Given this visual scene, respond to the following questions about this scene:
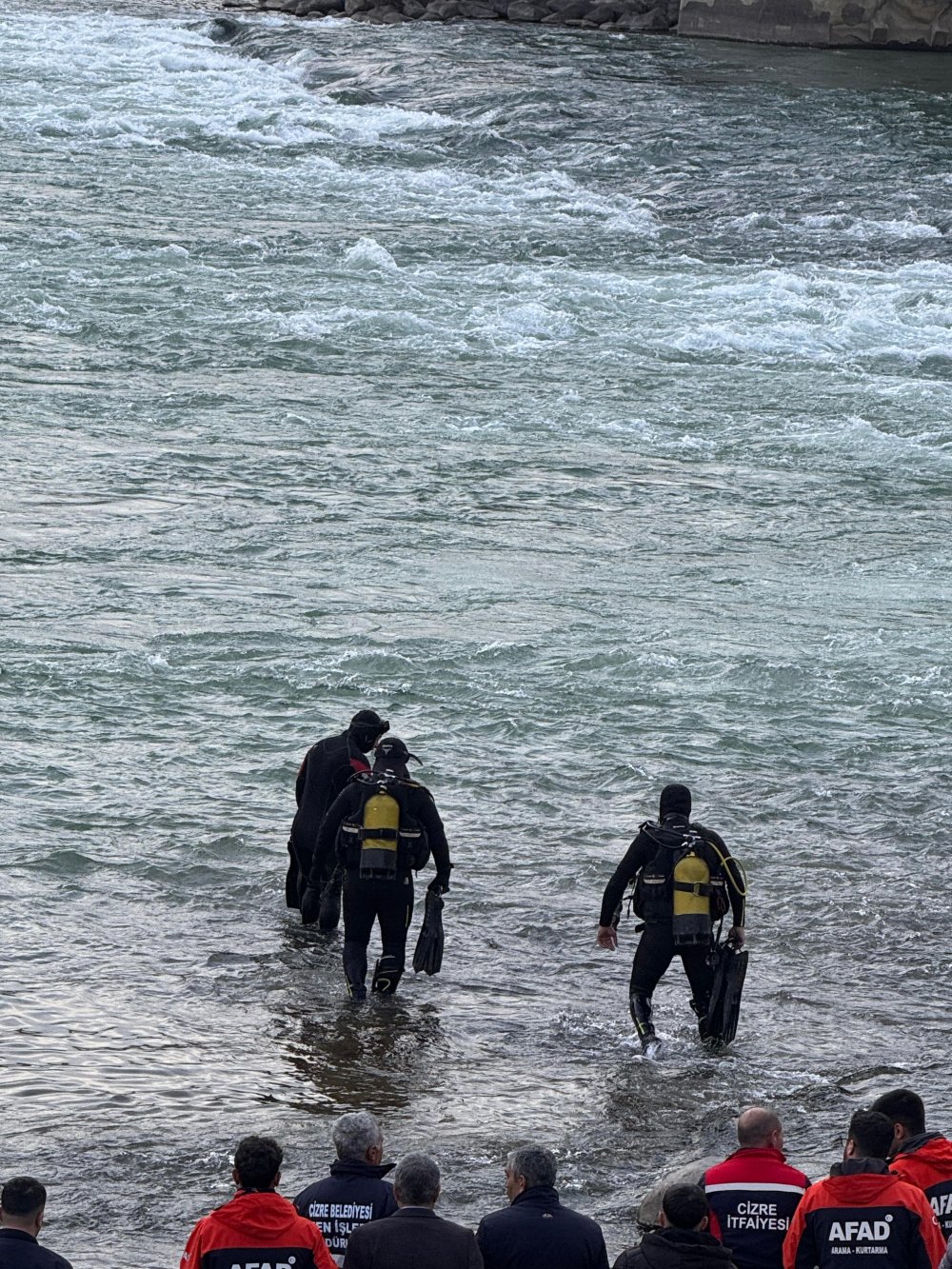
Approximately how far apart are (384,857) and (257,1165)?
3780 mm

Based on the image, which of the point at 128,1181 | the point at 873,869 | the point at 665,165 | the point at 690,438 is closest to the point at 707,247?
the point at 665,165

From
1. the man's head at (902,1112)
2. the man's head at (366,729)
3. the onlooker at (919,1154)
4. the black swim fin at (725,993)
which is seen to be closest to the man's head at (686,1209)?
the onlooker at (919,1154)

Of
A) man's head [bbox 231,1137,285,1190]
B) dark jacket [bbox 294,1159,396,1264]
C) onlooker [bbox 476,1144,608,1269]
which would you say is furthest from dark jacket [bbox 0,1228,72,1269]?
onlooker [bbox 476,1144,608,1269]

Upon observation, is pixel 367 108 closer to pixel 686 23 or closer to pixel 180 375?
pixel 686 23

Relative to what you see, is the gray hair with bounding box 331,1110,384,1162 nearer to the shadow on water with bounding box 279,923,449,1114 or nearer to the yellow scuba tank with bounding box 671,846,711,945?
the shadow on water with bounding box 279,923,449,1114

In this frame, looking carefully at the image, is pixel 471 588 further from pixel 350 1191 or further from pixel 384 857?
pixel 350 1191

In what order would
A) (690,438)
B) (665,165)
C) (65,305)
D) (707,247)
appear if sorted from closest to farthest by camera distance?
(690,438) → (65,305) → (707,247) → (665,165)

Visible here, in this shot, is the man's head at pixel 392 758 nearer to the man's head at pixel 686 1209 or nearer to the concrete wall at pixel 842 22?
the man's head at pixel 686 1209

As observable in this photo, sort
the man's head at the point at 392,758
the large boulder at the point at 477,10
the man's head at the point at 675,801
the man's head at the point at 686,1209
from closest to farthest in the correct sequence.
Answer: the man's head at the point at 686,1209 → the man's head at the point at 675,801 → the man's head at the point at 392,758 → the large boulder at the point at 477,10

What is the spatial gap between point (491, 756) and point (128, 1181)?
6370 millimetres

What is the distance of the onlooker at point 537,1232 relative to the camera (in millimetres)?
5766

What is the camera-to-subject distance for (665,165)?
108 feet

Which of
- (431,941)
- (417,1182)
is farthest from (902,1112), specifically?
(431,941)

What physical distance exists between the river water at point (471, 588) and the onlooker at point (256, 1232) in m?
1.47
